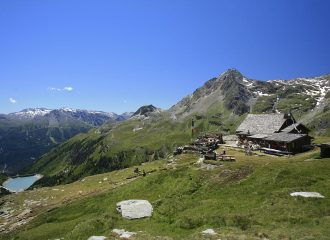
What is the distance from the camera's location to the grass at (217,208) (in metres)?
15.6

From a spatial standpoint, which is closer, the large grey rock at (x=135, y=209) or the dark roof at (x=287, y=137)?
the large grey rock at (x=135, y=209)

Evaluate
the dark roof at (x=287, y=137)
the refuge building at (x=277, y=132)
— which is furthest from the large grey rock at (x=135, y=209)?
the dark roof at (x=287, y=137)

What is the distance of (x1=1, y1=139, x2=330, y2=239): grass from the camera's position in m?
15.6

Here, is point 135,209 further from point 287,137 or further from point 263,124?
point 263,124

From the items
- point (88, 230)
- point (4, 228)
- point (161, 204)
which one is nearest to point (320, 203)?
point (161, 204)

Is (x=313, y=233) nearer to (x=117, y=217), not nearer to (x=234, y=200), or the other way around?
(x=234, y=200)

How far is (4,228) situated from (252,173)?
1885 inches

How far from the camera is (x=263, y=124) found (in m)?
77.0

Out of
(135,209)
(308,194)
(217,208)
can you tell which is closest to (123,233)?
(135,209)

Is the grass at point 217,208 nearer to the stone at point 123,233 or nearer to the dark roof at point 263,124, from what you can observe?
the stone at point 123,233

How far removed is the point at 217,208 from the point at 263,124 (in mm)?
67241

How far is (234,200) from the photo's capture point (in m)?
22.1

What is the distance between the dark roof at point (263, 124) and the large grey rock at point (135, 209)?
210 ft

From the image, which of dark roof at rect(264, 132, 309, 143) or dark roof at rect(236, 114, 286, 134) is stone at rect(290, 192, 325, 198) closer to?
dark roof at rect(264, 132, 309, 143)
